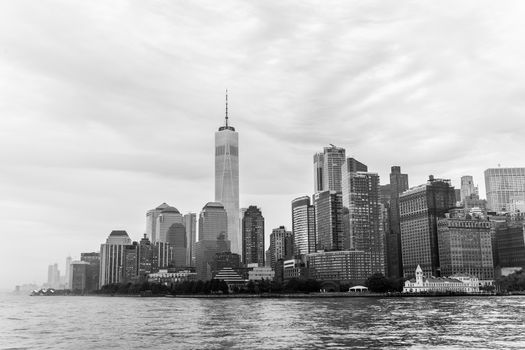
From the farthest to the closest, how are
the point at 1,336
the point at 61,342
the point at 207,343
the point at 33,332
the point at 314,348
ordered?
the point at 33,332 < the point at 1,336 < the point at 61,342 < the point at 207,343 < the point at 314,348

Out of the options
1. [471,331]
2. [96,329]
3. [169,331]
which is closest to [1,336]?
[96,329]

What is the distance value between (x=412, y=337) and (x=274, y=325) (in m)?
30.8

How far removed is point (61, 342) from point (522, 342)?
204 ft

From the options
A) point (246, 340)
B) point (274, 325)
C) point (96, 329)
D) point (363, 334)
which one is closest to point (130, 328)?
point (96, 329)

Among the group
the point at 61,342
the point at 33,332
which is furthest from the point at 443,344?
the point at 33,332

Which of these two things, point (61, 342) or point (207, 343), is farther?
point (61, 342)

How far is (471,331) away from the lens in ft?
305

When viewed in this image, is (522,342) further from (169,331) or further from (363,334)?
(169,331)

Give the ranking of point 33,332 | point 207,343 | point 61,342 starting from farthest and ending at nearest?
point 33,332 < point 61,342 < point 207,343

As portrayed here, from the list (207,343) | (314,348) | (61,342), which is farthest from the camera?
(61,342)

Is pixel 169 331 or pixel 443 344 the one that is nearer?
pixel 443 344

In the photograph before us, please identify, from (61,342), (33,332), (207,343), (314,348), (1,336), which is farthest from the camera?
(33,332)

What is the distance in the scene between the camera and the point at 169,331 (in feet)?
327

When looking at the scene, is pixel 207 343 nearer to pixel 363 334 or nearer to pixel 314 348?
pixel 314 348
